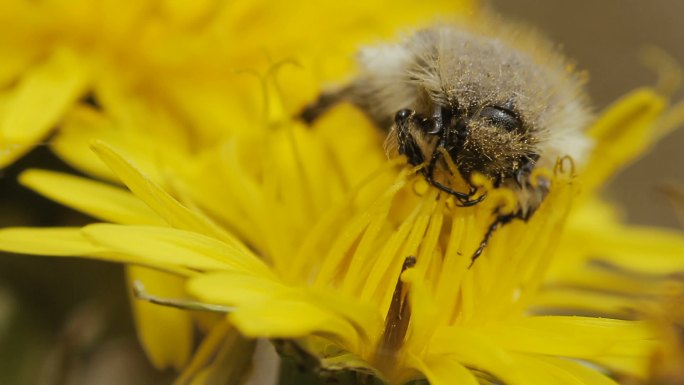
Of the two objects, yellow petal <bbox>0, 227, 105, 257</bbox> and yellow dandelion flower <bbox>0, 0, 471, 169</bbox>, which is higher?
yellow dandelion flower <bbox>0, 0, 471, 169</bbox>

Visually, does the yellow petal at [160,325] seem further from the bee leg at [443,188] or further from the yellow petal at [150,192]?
the bee leg at [443,188]

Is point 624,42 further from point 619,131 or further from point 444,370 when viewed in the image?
point 444,370

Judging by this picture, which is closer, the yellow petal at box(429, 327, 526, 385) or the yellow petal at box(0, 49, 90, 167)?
the yellow petal at box(429, 327, 526, 385)

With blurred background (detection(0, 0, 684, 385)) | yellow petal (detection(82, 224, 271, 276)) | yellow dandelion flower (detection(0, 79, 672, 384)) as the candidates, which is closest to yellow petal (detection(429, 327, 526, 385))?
yellow dandelion flower (detection(0, 79, 672, 384))

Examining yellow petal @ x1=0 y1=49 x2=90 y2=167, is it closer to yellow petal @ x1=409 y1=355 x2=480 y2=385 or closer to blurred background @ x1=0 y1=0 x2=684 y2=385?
blurred background @ x1=0 y1=0 x2=684 y2=385

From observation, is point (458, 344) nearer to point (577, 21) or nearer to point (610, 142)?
point (610, 142)

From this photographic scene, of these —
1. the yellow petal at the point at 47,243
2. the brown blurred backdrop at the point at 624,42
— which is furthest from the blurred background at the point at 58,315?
the brown blurred backdrop at the point at 624,42

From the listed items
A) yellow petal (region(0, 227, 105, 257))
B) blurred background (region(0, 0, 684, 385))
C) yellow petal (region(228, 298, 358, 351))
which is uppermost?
yellow petal (region(228, 298, 358, 351))

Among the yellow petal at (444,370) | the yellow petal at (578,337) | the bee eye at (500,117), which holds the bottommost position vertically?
the yellow petal at (444,370)
